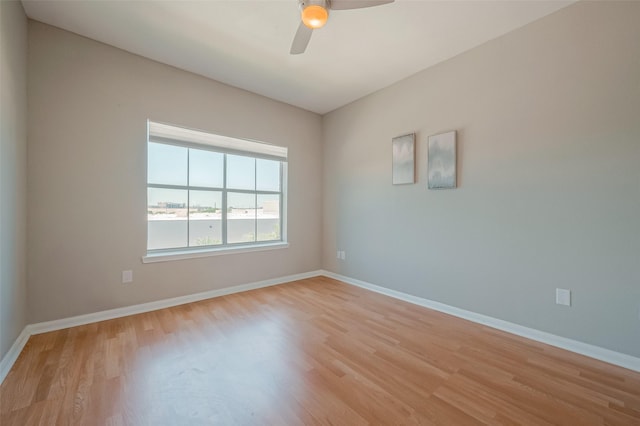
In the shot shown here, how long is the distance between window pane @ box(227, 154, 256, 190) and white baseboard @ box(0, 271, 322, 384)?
4.61 ft

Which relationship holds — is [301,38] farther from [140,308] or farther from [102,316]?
[102,316]

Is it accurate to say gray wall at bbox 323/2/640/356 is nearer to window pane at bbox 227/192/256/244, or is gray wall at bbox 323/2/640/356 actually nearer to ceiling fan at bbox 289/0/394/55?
ceiling fan at bbox 289/0/394/55

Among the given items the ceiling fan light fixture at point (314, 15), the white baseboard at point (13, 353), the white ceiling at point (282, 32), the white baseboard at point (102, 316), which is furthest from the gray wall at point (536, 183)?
the white baseboard at point (13, 353)

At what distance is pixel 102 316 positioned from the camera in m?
2.48

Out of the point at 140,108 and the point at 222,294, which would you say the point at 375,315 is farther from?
the point at 140,108

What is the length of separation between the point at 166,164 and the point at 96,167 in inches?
25.2

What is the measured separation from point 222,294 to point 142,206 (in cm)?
140

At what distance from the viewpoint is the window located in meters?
2.92

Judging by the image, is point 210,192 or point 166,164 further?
point 210,192

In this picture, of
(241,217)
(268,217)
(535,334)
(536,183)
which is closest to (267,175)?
(268,217)

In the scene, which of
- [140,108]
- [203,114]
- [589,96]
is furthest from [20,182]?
[589,96]

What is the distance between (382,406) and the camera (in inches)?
55.5

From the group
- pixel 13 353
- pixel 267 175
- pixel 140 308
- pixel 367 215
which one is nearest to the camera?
pixel 13 353

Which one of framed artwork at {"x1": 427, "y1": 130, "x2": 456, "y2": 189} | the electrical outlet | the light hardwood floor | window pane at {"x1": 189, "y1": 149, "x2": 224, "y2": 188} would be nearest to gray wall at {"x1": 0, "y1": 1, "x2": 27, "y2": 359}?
the light hardwood floor
